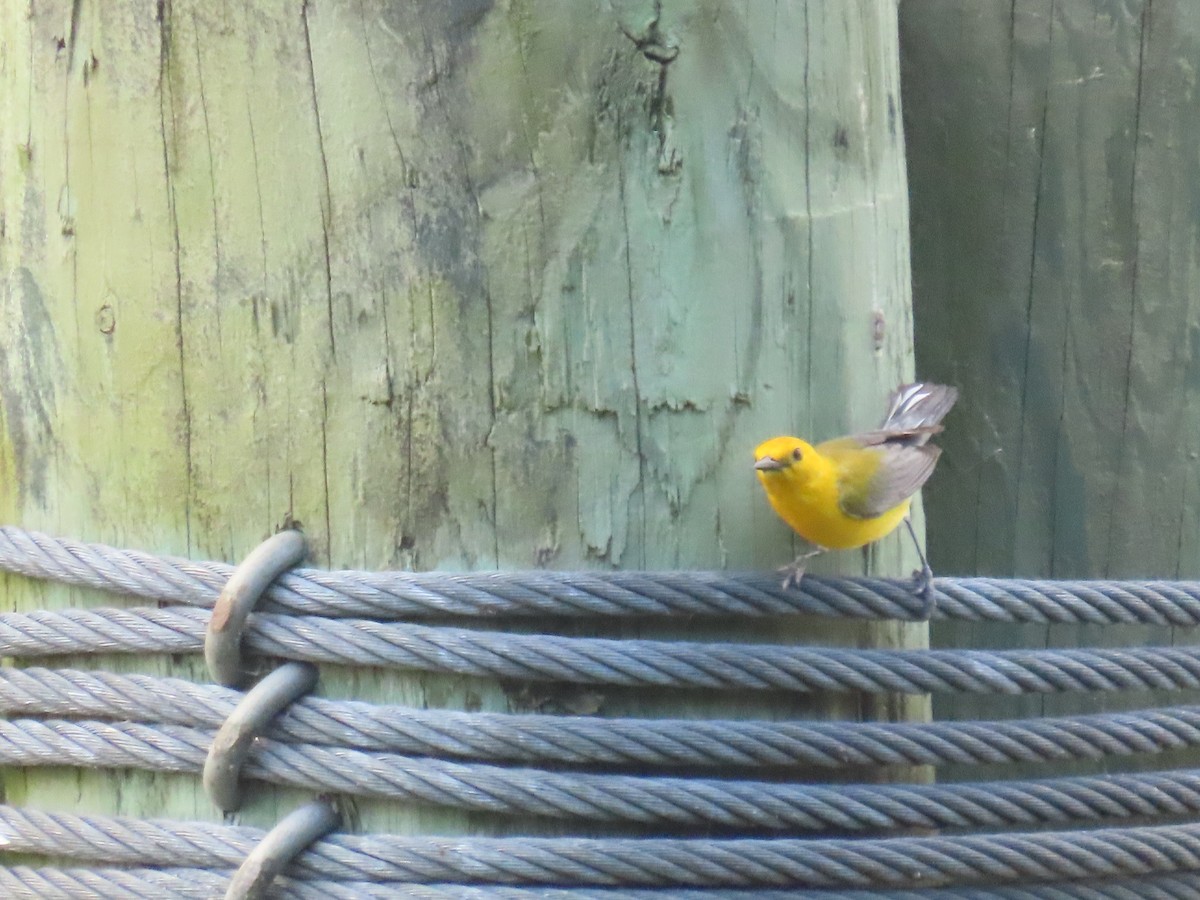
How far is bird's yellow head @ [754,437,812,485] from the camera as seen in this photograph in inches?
58.6

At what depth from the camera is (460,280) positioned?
144 centimetres

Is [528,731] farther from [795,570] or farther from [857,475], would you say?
[857,475]

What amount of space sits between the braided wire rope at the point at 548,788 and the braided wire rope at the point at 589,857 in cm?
3

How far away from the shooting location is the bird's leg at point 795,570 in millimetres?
1502

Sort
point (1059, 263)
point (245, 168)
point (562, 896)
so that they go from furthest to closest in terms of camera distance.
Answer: point (1059, 263)
point (245, 168)
point (562, 896)

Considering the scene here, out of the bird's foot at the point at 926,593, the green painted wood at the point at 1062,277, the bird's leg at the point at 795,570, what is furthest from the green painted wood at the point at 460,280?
the green painted wood at the point at 1062,277

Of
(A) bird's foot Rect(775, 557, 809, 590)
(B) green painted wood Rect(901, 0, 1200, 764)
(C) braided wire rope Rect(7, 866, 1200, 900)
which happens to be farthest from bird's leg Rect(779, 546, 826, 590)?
(B) green painted wood Rect(901, 0, 1200, 764)

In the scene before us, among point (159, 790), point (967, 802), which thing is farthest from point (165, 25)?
point (967, 802)

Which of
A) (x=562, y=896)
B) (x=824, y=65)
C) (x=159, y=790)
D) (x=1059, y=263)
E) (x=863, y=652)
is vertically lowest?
(x=562, y=896)

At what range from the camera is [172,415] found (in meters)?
1.53

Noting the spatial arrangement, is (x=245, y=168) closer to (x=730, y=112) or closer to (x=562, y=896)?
(x=730, y=112)

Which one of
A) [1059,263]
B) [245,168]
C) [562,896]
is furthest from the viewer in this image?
[1059,263]

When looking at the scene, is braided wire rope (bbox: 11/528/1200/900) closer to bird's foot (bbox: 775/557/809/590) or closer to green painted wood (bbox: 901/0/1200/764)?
bird's foot (bbox: 775/557/809/590)

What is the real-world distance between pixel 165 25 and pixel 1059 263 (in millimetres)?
1486
